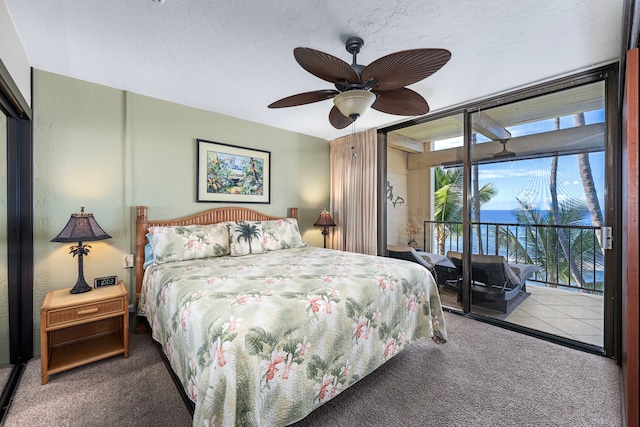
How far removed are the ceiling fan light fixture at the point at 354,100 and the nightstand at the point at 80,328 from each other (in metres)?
2.29

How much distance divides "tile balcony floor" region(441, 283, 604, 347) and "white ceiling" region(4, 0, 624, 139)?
7.17 feet

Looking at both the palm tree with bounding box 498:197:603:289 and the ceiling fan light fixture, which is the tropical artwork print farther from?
the palm tree with bounding box 498:197:603:289

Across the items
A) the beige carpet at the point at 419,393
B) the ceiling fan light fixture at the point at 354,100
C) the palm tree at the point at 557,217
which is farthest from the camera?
→ the palm tree at the point at 557,217

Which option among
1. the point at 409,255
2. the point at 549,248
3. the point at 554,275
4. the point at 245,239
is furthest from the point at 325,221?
the point at 554,275

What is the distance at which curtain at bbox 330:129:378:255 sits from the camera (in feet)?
12.9

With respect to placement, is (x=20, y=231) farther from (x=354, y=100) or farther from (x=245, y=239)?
(x=354, y=100)

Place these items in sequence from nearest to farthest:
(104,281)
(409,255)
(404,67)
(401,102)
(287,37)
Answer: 1. (404,67)
2. (287,37)
3. (401,102)
4. (104,281)
5. (409,255)

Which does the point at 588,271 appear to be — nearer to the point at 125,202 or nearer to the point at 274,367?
the point at 274,367

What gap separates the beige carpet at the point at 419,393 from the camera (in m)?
1.57

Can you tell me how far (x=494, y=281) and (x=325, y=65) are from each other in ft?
9.64

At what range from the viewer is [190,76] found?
2461 millimetres

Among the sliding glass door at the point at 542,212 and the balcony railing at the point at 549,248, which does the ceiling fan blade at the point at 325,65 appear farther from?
the balcony railing at the point at 549,248

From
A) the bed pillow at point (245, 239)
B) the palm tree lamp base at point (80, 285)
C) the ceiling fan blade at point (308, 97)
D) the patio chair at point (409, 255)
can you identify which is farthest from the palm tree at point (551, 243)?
the palm tree lamp base at point (80, 285)

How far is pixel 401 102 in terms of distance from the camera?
2062 millimetres
